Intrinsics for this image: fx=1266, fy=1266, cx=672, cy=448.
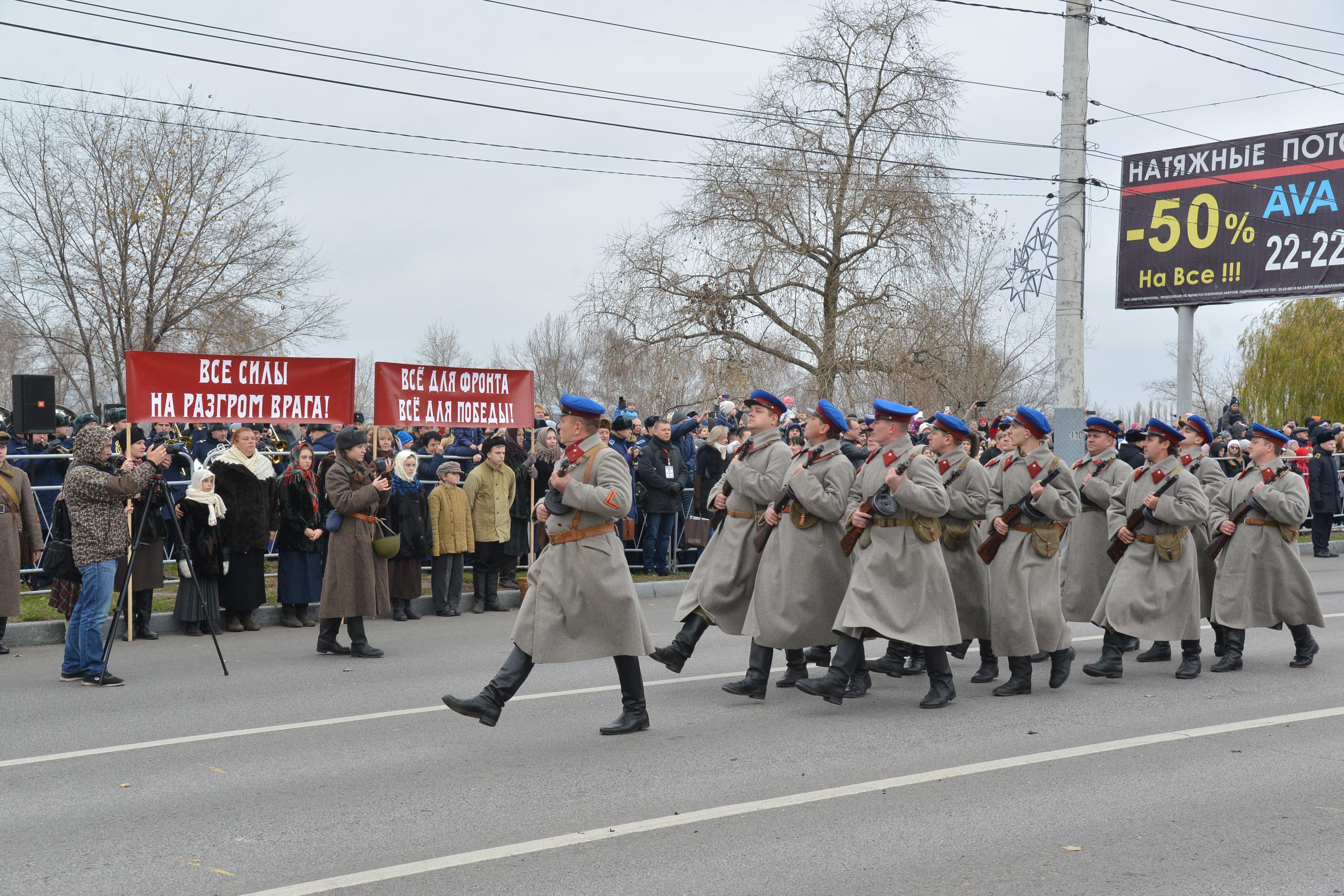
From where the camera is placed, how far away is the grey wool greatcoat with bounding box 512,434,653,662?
698 centimetres

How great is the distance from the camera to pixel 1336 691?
861 centimetres

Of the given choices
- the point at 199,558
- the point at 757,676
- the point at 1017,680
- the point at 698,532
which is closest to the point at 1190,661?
the point at 1017,680

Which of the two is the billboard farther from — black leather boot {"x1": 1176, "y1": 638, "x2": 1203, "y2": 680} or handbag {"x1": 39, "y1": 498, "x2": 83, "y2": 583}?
handbag {"x1": 39, "y1": 498, "x2": 83, "y2": 583}

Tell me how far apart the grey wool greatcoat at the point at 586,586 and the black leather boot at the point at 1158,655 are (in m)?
4.74

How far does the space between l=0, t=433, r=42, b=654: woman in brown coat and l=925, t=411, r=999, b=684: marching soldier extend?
7.14 m

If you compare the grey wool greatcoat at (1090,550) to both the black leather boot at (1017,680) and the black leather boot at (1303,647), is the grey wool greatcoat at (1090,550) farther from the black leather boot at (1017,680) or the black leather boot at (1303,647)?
the black leather boot at (1017,680)

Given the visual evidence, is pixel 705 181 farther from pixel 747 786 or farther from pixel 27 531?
pixel 747 786

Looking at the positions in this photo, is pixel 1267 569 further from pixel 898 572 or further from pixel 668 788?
pixel 668 788

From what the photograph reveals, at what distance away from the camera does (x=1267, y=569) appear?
9.67m

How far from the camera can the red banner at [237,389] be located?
38.1 ft

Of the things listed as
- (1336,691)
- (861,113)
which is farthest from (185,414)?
(861,113)

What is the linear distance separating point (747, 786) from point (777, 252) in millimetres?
23951

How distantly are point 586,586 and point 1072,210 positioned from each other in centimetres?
1246

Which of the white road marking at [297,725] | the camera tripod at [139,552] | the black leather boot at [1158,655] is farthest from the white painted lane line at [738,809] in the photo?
the camera tripod at [139,552]
